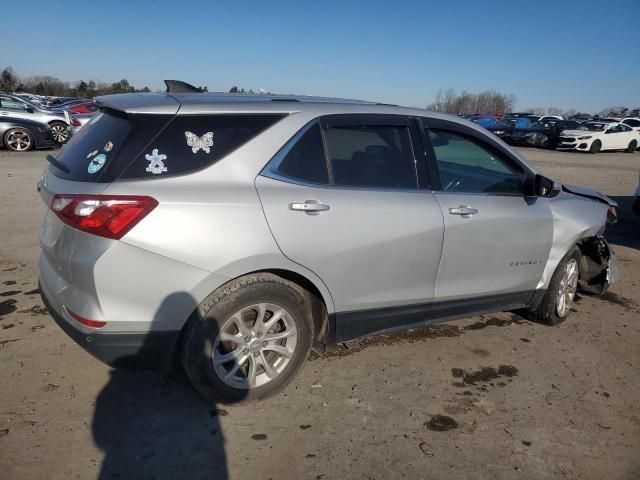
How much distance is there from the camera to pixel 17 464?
8.02 ft

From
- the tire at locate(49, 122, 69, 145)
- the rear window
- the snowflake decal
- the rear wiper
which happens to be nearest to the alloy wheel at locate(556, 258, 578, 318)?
the rear window

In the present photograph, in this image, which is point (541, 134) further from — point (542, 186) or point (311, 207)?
point (311, 207)

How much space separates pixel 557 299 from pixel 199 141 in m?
3.32

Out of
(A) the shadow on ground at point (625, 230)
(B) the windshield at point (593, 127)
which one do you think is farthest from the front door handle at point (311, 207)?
(B) the windshield at point (593, 127)

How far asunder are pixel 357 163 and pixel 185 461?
198cm

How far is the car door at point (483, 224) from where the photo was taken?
348cm

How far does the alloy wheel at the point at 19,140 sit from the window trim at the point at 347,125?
14.5 metres

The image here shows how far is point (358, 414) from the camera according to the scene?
3010 millimetres

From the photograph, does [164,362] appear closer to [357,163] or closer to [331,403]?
[331,403]

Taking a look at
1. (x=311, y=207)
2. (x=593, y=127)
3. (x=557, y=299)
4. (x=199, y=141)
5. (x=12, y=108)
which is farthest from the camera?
(x=593, y=127)

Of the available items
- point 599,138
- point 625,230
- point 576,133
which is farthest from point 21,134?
point 599,138

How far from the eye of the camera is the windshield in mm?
25984

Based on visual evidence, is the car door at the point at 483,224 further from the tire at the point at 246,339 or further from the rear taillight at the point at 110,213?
the rear taillight at the point at 110,213

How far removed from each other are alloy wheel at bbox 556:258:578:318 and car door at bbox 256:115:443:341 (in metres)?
1.59
